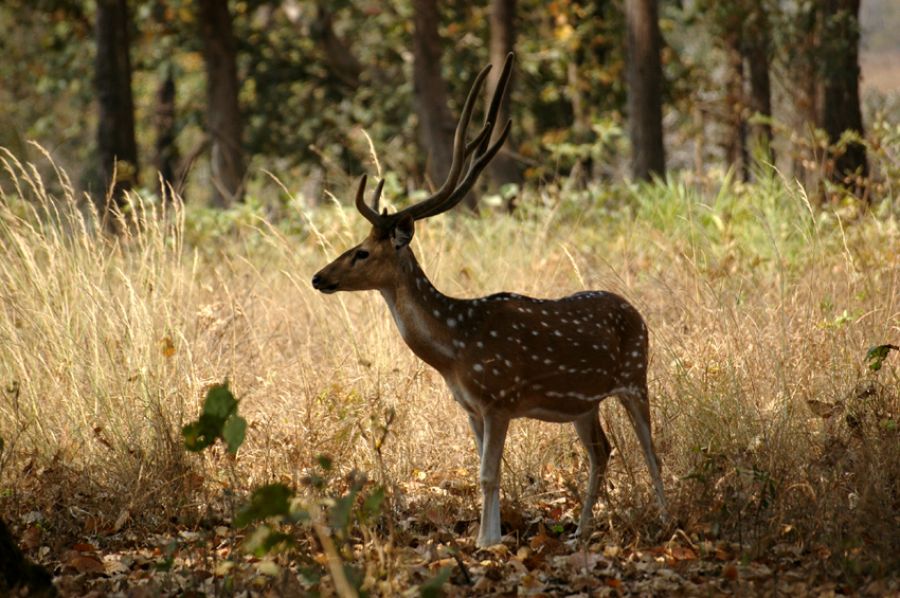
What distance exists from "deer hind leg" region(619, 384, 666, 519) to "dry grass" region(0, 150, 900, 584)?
153 millimetres

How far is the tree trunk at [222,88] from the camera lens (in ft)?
65.3

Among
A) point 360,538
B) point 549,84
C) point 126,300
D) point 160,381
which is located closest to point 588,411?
point 360,538

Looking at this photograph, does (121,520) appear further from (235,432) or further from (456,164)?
(456,164)

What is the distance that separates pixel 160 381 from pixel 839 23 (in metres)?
10.0

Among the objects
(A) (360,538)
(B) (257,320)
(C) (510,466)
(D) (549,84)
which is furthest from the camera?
(D) (549,84)

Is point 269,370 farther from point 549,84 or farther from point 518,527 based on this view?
point 549,84

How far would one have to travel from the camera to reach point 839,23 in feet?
46.6

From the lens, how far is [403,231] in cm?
594

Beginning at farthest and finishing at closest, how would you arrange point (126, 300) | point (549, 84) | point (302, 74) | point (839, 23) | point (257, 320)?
point (302, 74)
point (549, 84)
point (839, 23)
point (257, 320)
point (126, 300)

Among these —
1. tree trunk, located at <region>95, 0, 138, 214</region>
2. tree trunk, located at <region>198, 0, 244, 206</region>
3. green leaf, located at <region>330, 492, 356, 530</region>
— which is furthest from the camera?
tree trunk, located at <region>198, 0, 244, 206</region>

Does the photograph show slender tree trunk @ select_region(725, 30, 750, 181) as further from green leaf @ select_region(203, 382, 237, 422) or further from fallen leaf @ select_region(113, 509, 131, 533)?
green leaf @ select_region(203, 382, 237, 422)

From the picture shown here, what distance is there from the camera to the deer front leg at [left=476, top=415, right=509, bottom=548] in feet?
19.1

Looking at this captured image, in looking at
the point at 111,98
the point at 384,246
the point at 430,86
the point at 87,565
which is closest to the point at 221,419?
the point at 87,565

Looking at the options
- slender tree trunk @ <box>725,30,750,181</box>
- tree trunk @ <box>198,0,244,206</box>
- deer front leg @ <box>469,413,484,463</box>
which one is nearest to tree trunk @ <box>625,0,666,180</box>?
tree trunk @ <box>198,0,244,206</box>
